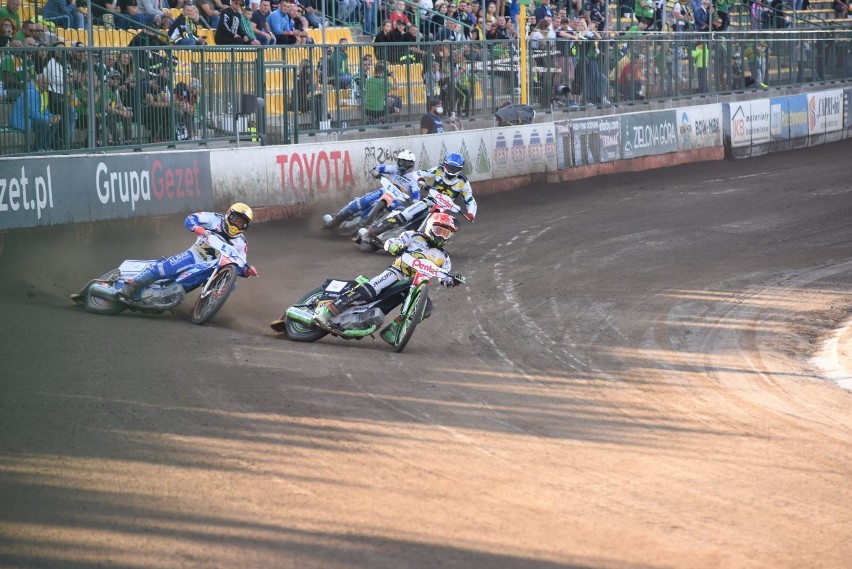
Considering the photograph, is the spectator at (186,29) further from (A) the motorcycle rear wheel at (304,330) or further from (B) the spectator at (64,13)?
(A) the motorcycle rear wheel at (304,330)

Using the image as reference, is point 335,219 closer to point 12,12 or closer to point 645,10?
point 12,12

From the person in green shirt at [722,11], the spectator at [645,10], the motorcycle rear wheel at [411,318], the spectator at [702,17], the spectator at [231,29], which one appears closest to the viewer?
the motorcycle rear wheel at [411,318]

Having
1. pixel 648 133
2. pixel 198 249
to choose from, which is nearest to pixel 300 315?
pixel 198 249

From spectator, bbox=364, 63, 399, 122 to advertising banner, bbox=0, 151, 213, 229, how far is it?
5.24 meters

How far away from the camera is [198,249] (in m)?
13.5

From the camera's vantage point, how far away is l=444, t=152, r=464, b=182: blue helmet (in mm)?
18578

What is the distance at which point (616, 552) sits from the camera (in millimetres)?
6844

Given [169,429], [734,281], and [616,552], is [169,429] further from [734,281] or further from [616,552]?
[734,281]

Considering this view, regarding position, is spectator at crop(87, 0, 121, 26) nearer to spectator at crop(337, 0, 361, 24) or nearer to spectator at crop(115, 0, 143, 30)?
spectator at crop(115, 0, 143, 30)

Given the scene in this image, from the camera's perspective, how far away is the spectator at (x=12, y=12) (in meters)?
17.8

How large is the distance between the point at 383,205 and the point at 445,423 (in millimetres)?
10234

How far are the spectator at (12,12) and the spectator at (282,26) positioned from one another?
719cm

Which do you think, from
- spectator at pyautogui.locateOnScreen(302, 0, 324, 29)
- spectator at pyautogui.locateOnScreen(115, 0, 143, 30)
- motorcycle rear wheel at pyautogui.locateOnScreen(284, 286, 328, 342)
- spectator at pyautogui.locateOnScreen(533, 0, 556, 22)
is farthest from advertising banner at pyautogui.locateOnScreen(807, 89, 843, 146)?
motorcycle rear wheel at pyautogui.locateOnScreen(284, 286, 328, 342)

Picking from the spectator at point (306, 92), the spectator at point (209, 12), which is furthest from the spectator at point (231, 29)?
the spectator at point (306, 92)
